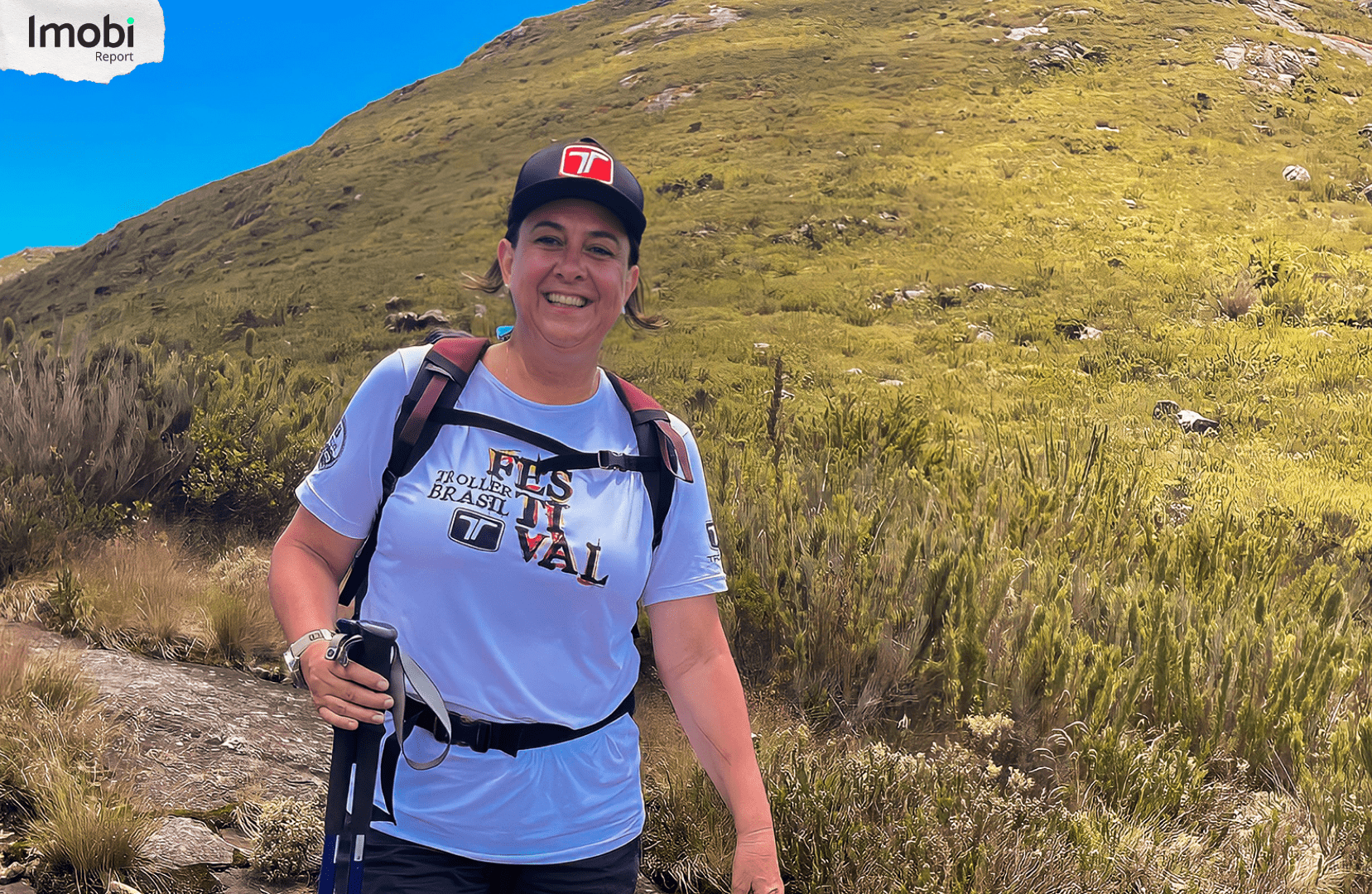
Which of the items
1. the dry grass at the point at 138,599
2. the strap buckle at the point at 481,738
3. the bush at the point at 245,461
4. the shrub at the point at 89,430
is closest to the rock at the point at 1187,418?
the bush at the point at 245,461

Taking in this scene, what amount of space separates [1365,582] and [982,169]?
25481 mm

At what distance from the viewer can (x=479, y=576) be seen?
182 centimetres

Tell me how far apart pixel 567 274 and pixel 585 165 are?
0.80ft

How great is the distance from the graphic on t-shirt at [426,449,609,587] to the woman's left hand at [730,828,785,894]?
64 centimetres

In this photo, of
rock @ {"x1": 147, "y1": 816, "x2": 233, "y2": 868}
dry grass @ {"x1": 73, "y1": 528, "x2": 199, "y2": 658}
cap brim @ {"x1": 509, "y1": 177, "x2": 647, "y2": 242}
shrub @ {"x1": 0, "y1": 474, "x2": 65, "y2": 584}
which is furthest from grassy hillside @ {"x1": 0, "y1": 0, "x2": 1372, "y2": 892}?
cap brim @ {"x1": 509, "y1": 177, "x2": 647, "y2": 242}

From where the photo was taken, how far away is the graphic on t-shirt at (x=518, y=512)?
1.83 metres

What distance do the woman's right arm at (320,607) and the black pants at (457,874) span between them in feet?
0.89

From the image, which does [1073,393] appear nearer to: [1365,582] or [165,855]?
[1365,582]

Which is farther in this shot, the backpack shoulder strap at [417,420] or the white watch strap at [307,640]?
the backpack shoulder strap at [417,420]

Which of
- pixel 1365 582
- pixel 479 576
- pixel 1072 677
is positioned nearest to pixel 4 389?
pixel 479 576

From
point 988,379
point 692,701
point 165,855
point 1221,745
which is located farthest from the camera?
point 988,379

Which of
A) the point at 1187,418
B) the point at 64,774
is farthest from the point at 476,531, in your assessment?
the point at 1187,418

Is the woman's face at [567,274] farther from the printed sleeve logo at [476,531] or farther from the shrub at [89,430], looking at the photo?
the shrub at [89,430]

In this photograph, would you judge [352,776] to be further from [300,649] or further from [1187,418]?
[1187,418]
